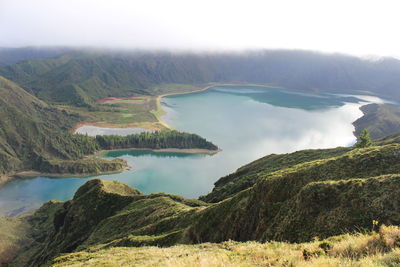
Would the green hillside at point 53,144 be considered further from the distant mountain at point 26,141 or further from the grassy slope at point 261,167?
the grassy slope at point 261,167

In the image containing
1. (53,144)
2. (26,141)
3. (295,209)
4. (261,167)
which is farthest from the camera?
(53,144)

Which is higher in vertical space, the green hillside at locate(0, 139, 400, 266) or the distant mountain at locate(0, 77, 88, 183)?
the green hillside at locate(0, 139, 400, 266)

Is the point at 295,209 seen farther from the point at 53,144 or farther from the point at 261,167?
the point at 53,144

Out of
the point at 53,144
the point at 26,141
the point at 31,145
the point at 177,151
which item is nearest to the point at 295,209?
the point at 177,151

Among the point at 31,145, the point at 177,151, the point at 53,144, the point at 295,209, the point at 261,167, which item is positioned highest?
the point at 295,209

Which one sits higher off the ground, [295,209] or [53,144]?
[295,209]

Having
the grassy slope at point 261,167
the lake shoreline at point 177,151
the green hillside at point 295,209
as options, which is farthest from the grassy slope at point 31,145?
the green hillside at point 295,209

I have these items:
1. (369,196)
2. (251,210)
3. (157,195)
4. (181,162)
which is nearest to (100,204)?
(157,195)

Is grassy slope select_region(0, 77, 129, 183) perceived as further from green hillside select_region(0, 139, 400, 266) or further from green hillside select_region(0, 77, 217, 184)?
green hillside select_region(0, 139, 400, 266)

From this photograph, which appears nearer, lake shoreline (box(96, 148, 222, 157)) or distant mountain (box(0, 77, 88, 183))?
distant mountain (box(0, 77, 88, 183))

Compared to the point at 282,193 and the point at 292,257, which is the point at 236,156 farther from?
the point at 292,257

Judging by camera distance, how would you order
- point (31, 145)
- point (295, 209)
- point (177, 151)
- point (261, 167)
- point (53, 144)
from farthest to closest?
point (177, 151), point (53, 144), point (31, 145), point (261, 167), point (295, 209)

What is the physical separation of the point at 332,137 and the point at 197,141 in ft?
308

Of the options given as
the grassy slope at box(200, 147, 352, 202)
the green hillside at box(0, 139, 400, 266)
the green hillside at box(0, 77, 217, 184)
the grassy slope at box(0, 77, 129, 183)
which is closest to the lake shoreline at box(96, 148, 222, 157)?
the green hillside at box(0, 77, 217, 184)
